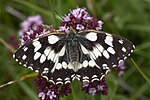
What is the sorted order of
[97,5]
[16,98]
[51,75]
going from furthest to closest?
[97,5] → [16,98] → [51,75]

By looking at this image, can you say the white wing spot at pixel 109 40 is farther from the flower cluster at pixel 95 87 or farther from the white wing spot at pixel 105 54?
the flower cluster at pixel 95 87

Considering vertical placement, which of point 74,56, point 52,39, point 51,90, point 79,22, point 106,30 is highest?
point 106,30

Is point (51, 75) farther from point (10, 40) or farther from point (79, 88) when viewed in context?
point (10, 40)

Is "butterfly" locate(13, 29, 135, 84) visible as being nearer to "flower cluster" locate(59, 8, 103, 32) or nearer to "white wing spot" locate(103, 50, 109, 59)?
"white wing spot" locate(103, 50, 109, 59)

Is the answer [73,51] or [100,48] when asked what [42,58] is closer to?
[73,51]

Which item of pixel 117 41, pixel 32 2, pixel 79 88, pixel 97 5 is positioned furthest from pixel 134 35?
pixel 117 41

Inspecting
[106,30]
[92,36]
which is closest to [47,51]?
[92,36]

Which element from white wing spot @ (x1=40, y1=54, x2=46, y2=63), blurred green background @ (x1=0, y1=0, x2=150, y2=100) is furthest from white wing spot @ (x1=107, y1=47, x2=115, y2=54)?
blurred green background @ (x1=0, y1=0, x2=150, y2=100)
